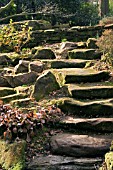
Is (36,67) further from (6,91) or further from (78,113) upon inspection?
(78,113)

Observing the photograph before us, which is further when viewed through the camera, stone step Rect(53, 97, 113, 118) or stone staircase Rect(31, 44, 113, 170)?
stone step Rect(53, 97, 113, 118)

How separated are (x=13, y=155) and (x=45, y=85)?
7.83ft

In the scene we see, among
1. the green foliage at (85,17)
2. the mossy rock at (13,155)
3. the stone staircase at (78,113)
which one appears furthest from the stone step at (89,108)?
the green foliage at (85,17)

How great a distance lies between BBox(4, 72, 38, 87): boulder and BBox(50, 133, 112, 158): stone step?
9.43 feet

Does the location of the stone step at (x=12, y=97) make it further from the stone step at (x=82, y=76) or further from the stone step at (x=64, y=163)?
the stone step at (x=64, y=163)

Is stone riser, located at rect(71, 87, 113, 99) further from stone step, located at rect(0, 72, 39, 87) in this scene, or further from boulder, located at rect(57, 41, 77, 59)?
boulder, located at rect(57, 41, 77, 59)

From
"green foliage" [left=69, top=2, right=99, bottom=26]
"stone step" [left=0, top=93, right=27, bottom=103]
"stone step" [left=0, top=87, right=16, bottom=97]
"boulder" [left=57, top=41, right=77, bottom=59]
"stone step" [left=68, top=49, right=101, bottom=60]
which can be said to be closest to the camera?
"stone step" [left=0, top=93, right=27, bottom=103]

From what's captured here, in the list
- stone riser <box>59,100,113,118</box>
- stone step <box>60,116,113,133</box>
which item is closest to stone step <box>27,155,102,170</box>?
stone step <box>60,116,113,133</box>

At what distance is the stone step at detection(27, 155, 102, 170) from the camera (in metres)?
7.28

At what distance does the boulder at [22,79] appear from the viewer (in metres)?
10.4

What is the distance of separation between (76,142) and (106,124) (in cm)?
77

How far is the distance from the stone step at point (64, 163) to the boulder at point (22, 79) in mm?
3267

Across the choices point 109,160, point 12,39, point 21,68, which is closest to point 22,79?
→ point 21,68

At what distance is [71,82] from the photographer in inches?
378
